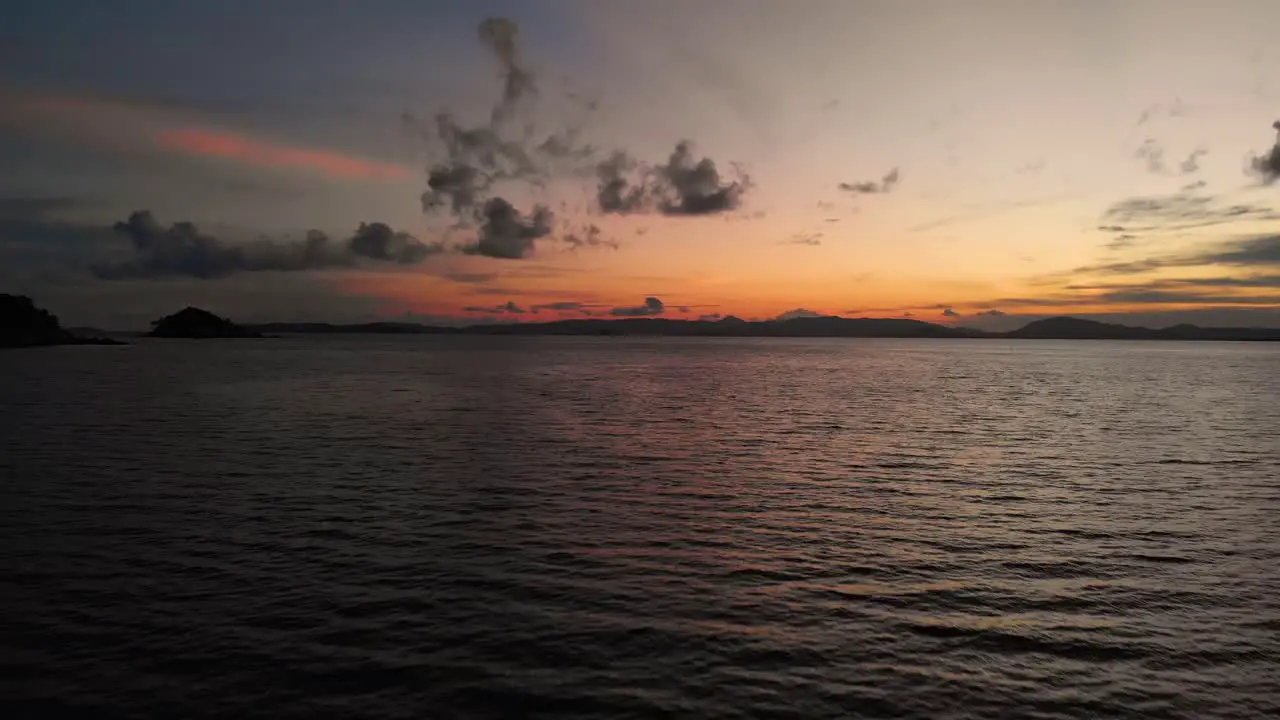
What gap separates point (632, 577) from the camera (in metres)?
21.3

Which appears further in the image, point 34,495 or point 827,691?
point 34,495

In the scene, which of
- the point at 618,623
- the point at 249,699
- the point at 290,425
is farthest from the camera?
the point at 290,425

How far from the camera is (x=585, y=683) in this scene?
14773 millimetres

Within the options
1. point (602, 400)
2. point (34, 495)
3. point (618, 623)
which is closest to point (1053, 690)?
point (618, 623)

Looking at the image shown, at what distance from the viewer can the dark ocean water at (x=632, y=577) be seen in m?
14.7

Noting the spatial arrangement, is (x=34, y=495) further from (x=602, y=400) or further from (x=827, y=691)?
(x=602, y=400)

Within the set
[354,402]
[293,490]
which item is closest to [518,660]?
[293,490]

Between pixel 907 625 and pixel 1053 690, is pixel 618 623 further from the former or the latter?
pixel 1053 690

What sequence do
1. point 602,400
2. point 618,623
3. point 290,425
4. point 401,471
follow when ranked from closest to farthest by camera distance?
point 618,623
point 401,471
point 290,425
point 602,400

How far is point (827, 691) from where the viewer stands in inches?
576

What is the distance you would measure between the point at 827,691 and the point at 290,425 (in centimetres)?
5130

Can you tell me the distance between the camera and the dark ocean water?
14664mm

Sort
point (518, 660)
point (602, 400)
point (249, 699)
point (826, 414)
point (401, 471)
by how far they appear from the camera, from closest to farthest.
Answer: point (249, 699) < point (518, 660) < point (401, 471) < point (826, 414) < point (602, 400)

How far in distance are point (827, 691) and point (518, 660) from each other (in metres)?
6.29
